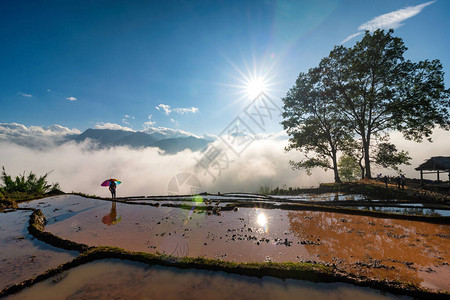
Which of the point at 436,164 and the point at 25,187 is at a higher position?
the point at 436,164

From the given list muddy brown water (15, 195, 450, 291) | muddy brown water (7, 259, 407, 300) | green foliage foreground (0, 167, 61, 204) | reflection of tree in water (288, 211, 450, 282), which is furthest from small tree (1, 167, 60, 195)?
reflection of tree in water (288, 211, 450, 282)

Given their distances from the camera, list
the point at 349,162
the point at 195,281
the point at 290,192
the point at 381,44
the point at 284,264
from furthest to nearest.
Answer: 1. the point at 349,162
2. the point at 290,192
3. the point at 381,44
4. the point at 284,264
5. the point at 195,281

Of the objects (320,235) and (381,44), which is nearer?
(320,235)

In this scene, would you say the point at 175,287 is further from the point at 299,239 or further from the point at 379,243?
the point at 379,243

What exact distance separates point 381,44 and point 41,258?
112 feet

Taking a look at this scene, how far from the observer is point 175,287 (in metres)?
5.02

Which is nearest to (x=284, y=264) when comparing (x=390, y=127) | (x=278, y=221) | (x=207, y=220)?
(x=278, y=221)

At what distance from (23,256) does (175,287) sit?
23.4 feet

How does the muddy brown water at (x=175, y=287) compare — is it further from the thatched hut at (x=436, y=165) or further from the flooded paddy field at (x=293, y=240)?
the thatched hut at (x=436, y=165)

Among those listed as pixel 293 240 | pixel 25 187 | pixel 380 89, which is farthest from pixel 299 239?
pixel 25 187

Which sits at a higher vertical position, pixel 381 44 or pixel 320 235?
pixel 381 44

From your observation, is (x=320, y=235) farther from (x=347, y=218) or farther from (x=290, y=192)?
(x=290, y=192)

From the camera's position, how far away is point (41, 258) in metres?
7.08

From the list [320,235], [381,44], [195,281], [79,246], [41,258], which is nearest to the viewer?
[195,281]
